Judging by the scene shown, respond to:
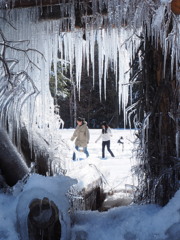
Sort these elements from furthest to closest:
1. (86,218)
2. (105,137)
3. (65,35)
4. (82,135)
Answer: (105,137), (82,135), (65,35), (86,218)

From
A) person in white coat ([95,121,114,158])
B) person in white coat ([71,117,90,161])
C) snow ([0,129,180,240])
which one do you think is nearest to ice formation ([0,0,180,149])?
snow ([0,129,180,240])

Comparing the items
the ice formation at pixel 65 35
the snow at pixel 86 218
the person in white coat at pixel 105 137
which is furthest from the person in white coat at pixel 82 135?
the snow at pixel 86 218

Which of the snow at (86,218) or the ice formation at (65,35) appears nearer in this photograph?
the snow at (86,218)

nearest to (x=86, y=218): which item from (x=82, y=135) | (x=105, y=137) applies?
(x=82, y=135)

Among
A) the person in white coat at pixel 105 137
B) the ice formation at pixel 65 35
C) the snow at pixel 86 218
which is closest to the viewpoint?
the snow at pixel 86 218

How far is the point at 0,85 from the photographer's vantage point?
441cm

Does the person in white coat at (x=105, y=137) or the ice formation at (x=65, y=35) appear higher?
the ice formation at (x=65, y=35)

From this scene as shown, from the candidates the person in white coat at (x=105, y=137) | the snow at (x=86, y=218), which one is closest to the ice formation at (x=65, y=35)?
the snow at (x=86, y=218)

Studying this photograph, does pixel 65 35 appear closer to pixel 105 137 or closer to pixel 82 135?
pixel 82 135

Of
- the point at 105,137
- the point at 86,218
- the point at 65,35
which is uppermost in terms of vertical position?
the point at 65,35

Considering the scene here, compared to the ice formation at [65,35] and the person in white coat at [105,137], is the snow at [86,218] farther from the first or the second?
the person in white coat at [105,137]

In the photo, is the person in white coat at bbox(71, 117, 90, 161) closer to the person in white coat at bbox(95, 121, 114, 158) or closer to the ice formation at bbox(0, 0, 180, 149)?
the person in white coat at bbox(95, 121, 114, 158)

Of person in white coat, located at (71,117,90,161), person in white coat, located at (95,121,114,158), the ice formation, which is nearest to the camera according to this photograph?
the ice formation

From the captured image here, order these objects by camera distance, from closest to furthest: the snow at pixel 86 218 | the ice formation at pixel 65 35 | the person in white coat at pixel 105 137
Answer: the snow at pixel 86 218 < the ice formation at pixel 65 35 < the person in white coat at pixel 105 137
